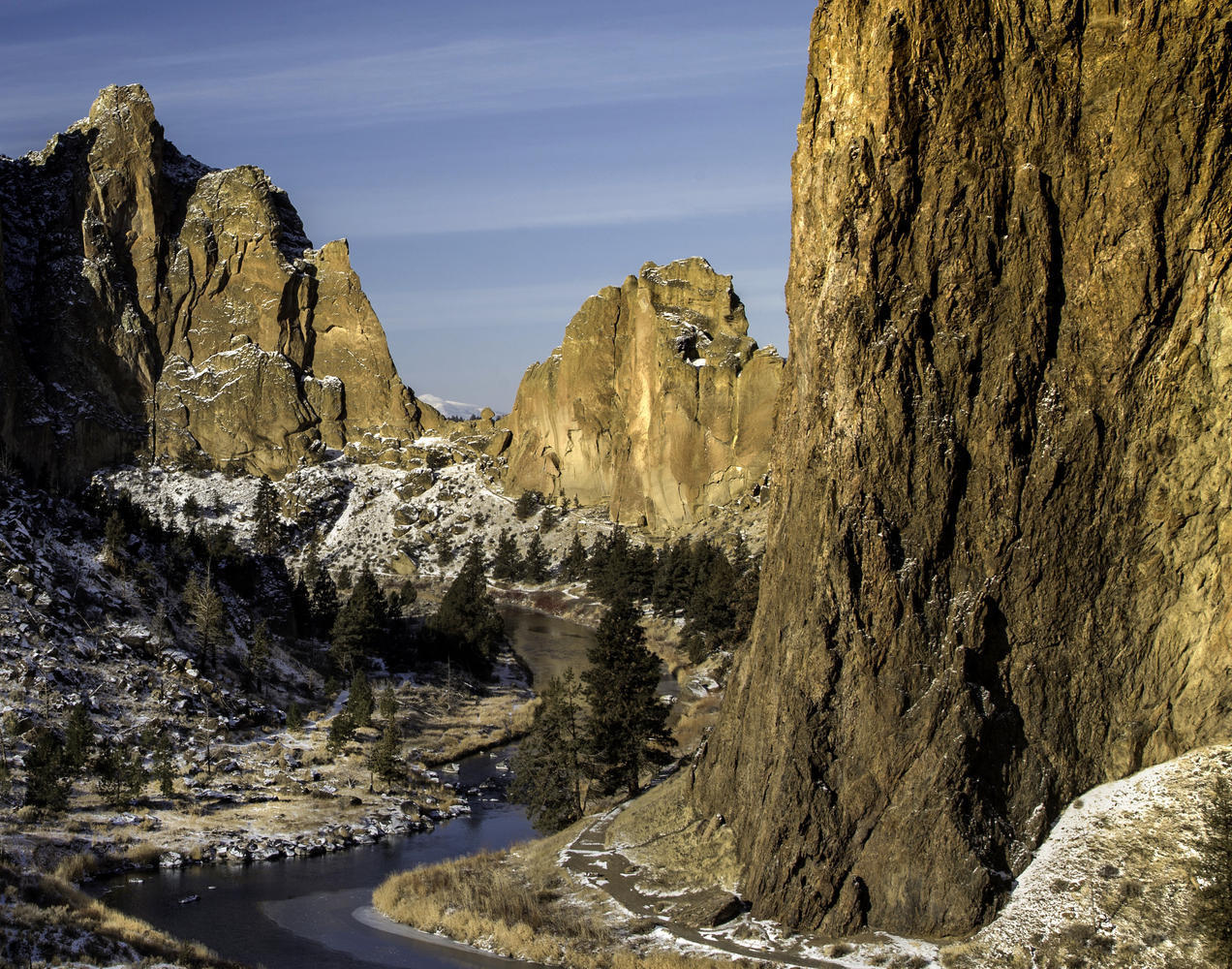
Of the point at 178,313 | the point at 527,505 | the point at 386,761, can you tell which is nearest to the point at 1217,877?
the point at 386,761

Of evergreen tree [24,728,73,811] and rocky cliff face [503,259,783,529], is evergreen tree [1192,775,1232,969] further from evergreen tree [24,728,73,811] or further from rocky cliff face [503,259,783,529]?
rocky cliff face [503,259,783,529]

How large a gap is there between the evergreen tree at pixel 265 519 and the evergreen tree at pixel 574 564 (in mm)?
30629

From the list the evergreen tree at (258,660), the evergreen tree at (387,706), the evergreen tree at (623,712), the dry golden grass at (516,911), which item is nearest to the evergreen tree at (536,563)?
the evergreen tree at (258,660)

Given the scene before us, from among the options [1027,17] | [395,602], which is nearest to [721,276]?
[395,602]

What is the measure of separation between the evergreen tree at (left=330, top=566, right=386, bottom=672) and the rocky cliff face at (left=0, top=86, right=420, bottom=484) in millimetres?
79751

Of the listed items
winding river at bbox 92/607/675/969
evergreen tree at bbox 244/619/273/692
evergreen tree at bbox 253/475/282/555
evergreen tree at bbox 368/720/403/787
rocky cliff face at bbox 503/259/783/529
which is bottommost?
winding river at bbox 92/607/675/969

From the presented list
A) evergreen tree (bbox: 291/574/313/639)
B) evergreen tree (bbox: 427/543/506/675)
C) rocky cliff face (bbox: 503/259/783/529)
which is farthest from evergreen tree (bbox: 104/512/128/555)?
rocky cliff face (bbox: 503/259/783/529)

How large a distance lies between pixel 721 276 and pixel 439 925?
104 metres

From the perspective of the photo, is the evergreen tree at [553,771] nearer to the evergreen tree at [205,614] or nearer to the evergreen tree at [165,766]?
the evergreen tree at [165,766]

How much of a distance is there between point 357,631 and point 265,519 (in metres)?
65.8

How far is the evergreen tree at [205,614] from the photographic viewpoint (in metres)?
56.3

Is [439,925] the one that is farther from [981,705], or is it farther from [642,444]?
[642,444]

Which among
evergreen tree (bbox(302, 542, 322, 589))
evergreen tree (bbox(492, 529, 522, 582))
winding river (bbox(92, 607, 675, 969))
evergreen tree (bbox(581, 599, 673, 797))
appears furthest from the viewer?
evergreen tree (bbox(492, 529, 522, 582))

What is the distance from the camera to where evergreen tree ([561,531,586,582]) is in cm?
11788
